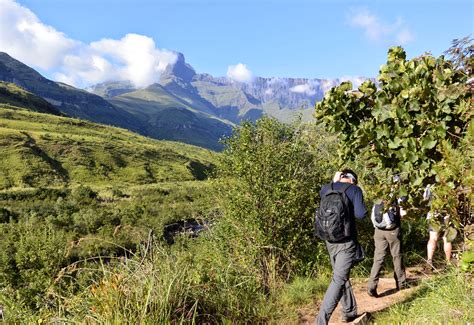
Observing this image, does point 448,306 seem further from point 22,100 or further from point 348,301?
point 22,100

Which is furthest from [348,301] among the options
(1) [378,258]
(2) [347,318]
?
(1) [378,258]

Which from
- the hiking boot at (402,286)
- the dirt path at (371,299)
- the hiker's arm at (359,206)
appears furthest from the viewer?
the hiking boot at (402,286)

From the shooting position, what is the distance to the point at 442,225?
11.3ft

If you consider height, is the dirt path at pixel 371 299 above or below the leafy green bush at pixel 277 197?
below

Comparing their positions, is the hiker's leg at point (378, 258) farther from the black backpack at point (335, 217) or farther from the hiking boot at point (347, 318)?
the black backpack at point (335, 217)

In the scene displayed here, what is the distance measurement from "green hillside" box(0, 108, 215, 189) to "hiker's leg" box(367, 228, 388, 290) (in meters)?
64.9

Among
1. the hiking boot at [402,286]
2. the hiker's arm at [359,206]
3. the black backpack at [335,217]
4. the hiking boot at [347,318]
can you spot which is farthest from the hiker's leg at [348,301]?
the hiking boot at [402,286]

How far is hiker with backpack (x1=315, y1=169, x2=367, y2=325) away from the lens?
5.27 metres

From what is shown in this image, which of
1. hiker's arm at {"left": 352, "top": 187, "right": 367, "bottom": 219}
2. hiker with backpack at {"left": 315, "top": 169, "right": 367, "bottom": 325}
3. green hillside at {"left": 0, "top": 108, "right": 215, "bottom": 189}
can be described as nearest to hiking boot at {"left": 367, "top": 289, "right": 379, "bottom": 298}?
hiker with backpack at {"left": 315, "top": 169, "right": 367, "bottom": 325}

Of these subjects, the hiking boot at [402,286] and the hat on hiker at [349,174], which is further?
the hiking boot at [402,286]

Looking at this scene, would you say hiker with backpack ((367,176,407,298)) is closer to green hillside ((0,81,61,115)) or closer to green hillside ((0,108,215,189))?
green hillside ((0,108,215,189))

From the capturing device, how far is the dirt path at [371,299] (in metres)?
6.48

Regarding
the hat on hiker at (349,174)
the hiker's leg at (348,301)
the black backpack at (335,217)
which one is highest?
the hat on hiker at (349,174)

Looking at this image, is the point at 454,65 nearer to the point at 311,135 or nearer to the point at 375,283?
the point at 375,283
